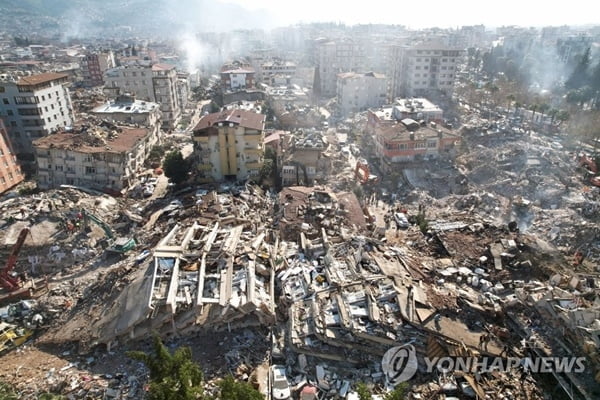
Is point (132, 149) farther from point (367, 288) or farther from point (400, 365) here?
point (400, 365)

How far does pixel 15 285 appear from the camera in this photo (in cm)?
2102

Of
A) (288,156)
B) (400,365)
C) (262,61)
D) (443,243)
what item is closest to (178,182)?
(288,156)

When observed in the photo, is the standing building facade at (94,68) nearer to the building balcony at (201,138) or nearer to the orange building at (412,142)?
the building balcony at (201,138)

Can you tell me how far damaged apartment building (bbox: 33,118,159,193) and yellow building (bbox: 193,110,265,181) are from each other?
598 centimetres

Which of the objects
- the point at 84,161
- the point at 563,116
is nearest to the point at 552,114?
the point at 563,116

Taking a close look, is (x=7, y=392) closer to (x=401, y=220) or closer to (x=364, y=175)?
(x=401, y=220)

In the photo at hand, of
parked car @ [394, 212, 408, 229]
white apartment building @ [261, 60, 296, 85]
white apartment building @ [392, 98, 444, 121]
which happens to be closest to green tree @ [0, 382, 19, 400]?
parked car @ [394, 212, 408, 229]

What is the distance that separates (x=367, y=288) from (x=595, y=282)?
34.9ft

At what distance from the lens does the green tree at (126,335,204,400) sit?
11273 millimetres

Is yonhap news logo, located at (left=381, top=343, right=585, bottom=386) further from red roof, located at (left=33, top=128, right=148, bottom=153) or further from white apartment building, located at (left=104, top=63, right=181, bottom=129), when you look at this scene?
white apartment building, located at (left=104, top=63, right=181, bottom=129)

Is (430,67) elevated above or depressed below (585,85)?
above

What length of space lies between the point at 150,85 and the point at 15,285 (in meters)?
36.7

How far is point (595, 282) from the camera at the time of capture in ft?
60.2

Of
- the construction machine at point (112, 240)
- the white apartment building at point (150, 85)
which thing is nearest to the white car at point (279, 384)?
the construction machine at point (112, 240)
